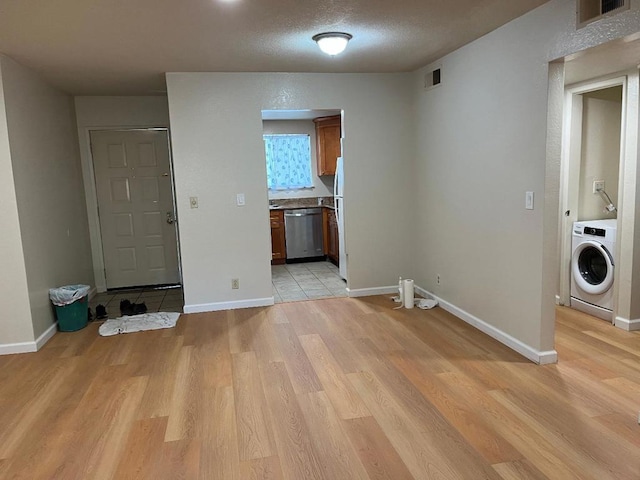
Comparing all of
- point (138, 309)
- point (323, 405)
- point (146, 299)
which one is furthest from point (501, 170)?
point (146, 299)

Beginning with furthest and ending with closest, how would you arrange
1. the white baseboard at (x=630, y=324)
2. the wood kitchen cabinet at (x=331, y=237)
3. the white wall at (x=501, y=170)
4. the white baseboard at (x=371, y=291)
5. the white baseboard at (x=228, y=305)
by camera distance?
the wood kitchen cabinet at (x=331, y=237) < the white baseboard at (x=371, y=291) < the white baseboard at (x=228, y=305) < the white baseboard at (x=630, y=324) < the white wall at (x=501, y=170)

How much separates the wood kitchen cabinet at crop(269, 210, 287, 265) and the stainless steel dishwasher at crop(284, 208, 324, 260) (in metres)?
0.06

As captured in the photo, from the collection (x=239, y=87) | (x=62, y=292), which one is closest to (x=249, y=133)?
(x=239, y=87)

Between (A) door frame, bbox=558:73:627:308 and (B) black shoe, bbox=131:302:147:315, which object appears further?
(B) black shoe, bbox=131:302:147:315

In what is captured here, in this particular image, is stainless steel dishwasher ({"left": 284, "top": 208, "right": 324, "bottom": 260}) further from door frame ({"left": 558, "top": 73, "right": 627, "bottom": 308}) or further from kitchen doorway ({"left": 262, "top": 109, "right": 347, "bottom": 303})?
door frame ({"left": 558, "top": 73, "right": 627, "bottom": 308})

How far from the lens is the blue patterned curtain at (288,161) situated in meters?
7.54

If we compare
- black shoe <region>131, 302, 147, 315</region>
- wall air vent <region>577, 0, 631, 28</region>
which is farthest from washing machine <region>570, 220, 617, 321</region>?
black shoe <region>131, 302, 147, 315</region>

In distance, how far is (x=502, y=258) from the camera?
3.60 metres

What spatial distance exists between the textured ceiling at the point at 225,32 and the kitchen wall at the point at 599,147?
160cm

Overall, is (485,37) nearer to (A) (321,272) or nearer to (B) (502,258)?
(B) (502,258)

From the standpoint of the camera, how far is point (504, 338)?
3613mm

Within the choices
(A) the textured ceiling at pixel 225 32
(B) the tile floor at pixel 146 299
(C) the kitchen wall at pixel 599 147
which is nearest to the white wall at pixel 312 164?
(B) the tile floor at pixel 146 299

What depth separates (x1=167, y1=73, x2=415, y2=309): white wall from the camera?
15.0 ft

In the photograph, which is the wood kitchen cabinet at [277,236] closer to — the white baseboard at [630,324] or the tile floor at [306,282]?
the tile floor at [306,282]
